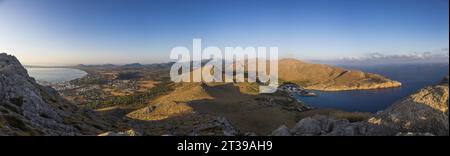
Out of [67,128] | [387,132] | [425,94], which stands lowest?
[67,128]

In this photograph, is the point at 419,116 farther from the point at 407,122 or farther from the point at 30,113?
the point at 30,113

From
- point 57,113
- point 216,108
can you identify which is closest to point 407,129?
point 57,113

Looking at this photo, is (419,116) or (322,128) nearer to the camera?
(419,116)

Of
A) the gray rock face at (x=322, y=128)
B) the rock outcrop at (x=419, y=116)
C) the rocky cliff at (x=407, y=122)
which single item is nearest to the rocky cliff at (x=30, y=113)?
the gray rock face at (x=322, y=128)

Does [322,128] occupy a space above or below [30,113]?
above

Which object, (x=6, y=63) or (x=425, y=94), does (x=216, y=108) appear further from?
(x=425, y=94)

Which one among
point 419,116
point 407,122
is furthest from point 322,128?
point 419,116
